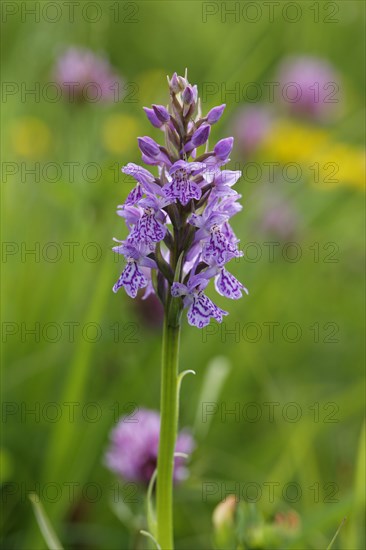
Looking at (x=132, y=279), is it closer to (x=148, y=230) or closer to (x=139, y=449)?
(x=148, y=230)

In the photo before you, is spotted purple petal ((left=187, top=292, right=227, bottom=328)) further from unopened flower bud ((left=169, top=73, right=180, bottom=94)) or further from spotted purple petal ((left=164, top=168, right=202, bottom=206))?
unopened flower bud ((left=169, top=73, right=180, bottom=94))

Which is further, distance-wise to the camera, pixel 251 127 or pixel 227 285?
pixel 251 127

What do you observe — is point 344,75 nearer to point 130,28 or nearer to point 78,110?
point 130,28

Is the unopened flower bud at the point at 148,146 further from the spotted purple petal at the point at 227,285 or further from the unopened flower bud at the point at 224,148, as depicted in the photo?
the spotted purple petal at the point at 227,285

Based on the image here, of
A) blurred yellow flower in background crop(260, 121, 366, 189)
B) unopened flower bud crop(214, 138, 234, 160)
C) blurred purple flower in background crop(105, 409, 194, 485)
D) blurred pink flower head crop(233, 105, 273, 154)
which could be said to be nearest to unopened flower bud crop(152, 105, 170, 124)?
unopened flower bud crop(214, 138, 234, 160)

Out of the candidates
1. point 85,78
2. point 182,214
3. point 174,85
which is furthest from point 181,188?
point 85,78
